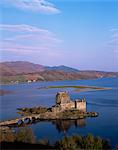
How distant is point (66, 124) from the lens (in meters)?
16.9

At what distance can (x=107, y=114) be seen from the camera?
1917 cm

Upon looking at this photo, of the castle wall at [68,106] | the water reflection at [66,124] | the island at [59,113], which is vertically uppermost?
the castle wall at [68,106]

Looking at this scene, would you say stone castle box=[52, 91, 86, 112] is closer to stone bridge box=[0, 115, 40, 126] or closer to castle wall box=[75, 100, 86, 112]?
castle wall box=[75, 100, 86, 112]

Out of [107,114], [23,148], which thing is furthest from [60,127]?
[23,148]

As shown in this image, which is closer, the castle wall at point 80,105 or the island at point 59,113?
the island at point 59,113

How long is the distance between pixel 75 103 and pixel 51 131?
19.5 ft

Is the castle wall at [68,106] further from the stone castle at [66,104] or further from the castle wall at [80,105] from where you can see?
the castle wall at [80,105]

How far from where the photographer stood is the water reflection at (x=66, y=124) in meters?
15.7

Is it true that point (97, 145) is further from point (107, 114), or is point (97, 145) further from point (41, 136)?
point (107, 114)

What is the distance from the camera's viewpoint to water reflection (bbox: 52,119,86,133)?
51.4 ft

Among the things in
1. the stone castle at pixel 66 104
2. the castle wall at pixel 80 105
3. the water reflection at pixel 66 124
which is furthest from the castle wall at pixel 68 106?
the water reflection at pixel 66 124

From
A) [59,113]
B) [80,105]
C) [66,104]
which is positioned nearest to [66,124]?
[59,113]

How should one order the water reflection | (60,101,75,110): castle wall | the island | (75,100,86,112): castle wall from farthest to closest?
(75,100,86,112): castle wall < (60,101,75,110): castle wall < the island < the water reflection

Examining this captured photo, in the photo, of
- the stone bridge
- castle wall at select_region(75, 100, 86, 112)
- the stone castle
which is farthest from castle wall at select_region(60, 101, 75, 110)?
the stone bridge
